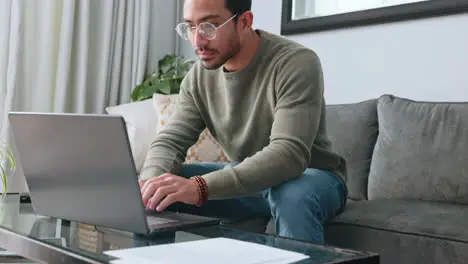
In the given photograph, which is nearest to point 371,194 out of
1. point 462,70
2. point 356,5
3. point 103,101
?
point 462,70

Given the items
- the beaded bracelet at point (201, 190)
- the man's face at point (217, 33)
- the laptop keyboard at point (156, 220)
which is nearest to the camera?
the laptop keyboard at point (156, 220)

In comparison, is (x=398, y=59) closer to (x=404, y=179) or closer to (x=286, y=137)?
(x=404, y=179)

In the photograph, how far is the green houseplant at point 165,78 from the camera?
305cm

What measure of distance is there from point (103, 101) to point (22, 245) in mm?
2204

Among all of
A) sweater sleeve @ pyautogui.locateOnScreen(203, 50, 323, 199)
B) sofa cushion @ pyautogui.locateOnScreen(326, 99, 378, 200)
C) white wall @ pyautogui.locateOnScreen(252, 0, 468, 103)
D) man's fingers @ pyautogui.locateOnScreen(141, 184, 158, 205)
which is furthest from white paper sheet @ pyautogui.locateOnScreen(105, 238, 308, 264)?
white wall @ pyautogui.locateOnScreen(252, 0, 468, 103)

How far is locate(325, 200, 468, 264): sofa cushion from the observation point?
142 centimetres

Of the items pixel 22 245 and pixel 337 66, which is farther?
pixel 337 66

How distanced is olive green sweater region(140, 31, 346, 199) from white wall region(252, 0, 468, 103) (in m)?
0.78

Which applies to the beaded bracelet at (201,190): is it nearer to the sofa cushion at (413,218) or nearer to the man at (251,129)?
the man at (251,129)

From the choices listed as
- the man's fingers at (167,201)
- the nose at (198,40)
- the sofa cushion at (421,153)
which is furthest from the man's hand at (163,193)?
the sofa cushion at (421,153)

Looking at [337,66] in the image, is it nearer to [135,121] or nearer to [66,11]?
[135,121]

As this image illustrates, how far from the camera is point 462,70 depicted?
86.3 inches

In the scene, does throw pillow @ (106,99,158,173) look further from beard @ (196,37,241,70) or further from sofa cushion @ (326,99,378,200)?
beard @ (196,37,241,70)

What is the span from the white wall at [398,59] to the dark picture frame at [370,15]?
3 centimetres
